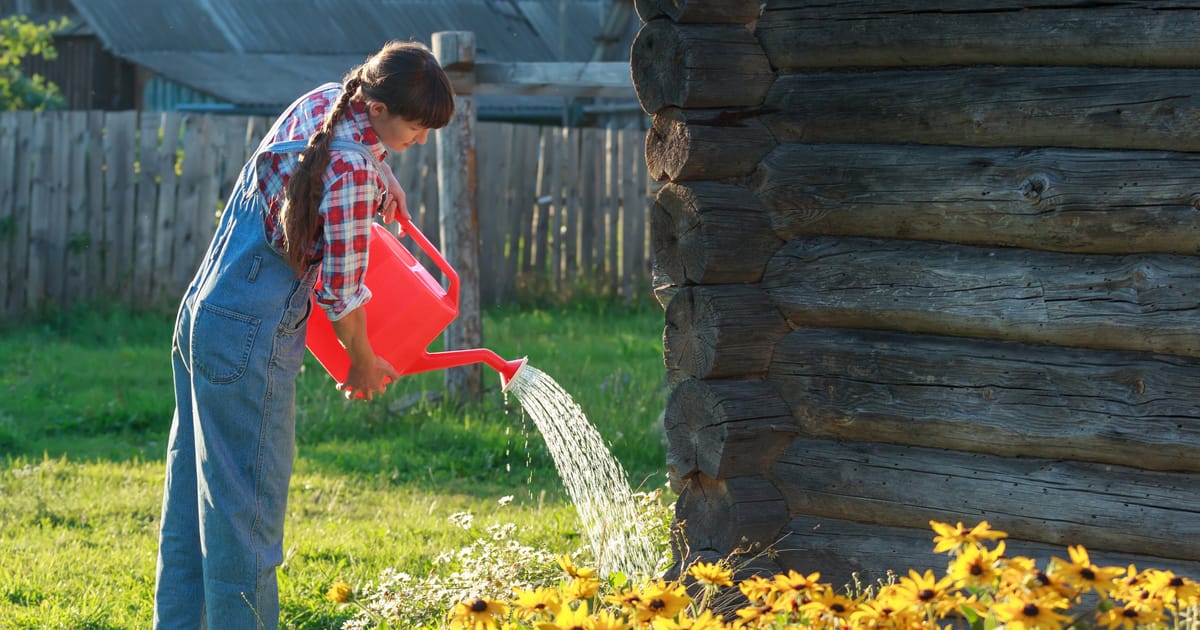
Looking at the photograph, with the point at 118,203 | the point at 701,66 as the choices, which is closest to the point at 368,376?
the point at 701,66

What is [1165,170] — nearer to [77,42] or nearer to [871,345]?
[871,345]

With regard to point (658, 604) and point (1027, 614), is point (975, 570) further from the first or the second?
point (658, 604)

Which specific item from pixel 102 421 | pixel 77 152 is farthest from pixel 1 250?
Answer: pixel 102 421

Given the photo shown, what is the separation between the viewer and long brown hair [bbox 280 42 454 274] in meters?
3.16

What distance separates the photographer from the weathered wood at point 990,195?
135 inches

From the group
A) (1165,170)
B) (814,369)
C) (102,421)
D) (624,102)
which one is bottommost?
(102,421)

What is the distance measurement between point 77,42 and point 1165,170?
1854 centimetres

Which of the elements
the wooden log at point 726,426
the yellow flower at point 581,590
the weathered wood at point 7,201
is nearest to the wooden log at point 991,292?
the wooden log at point 726,426

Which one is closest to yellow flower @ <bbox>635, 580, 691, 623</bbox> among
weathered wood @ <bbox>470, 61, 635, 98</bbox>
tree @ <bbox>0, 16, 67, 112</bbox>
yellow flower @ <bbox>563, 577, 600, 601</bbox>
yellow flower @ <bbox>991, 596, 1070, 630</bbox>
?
yellow flower @ <bbox>563, 577, 600, 601</bbox>

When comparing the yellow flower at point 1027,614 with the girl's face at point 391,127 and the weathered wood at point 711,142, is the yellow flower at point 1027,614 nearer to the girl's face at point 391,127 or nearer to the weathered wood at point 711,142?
the girl's face at point 391,127

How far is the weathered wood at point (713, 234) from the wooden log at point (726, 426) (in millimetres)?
314

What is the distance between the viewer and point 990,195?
3648mm

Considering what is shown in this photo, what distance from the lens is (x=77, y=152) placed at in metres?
9.89

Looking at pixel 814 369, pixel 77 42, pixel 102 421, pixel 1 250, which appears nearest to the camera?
pixel 814 369
